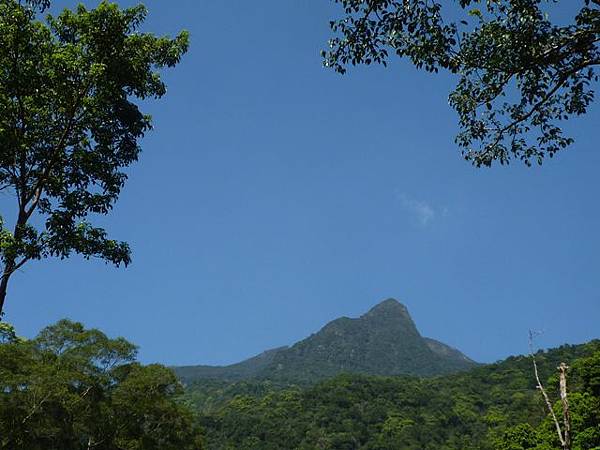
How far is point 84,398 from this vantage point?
90.0ft

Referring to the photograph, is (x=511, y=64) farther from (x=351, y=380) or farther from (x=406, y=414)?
(x=351, y=380)

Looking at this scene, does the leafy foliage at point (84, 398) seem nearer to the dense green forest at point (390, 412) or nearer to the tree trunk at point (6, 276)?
the tree trunk at point (6, 276)

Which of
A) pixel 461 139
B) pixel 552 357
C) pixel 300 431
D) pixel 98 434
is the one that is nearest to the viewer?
pixel 461 139

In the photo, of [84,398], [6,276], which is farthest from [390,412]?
[6,276]

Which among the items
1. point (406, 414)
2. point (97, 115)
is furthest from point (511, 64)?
point (406, 414)

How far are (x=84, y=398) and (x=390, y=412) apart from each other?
8814cm

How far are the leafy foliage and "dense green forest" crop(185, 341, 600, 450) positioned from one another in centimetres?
5209

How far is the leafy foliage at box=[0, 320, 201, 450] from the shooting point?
23.8 metres

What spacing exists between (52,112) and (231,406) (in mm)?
113589

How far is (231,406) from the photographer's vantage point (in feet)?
387

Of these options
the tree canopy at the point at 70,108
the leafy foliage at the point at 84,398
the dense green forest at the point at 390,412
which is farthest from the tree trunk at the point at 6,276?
the dense green forest at the point at 390,412

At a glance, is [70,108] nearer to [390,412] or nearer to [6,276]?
[6,276]

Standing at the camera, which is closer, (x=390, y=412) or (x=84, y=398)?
(x=84, y=398)

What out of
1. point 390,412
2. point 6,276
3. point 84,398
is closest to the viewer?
point 6,276
